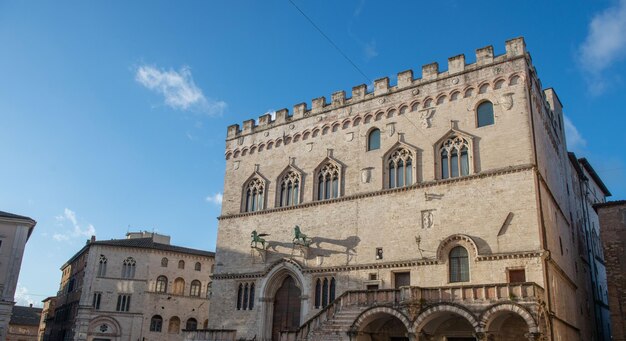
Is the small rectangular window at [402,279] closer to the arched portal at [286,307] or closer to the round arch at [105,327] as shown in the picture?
the arched portal at [286,307]

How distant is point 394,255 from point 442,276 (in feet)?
8.70

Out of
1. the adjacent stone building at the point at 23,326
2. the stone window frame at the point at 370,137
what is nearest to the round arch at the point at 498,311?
the stone window frame at the point at 370,137

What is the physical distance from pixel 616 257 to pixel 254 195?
64.9 feet

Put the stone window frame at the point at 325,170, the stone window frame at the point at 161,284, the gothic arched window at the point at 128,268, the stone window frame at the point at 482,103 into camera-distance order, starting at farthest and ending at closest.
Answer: the stone window frame at the point at 161,284
the gothic arched window at the point at 128,268
the stone window frame at the point at 325,170
the stone window frame at the point at 482,103

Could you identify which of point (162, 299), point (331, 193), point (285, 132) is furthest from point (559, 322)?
point (162, 299)

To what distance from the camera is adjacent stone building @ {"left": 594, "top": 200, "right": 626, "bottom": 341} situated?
2658cm

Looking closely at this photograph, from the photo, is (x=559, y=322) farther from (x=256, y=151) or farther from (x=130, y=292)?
(x=130, y=292)

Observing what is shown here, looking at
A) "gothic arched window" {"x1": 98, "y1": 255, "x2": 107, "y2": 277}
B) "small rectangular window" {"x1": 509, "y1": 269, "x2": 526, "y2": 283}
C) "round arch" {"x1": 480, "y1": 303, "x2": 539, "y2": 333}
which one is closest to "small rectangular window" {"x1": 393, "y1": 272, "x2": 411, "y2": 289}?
"small rectangular window" {"x1": 509, "y1": 269, "x2": 526, "y2": 283}

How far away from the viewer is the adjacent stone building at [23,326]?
66.2m

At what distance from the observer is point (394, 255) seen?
25.3 metres

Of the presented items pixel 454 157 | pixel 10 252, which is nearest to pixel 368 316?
pixel 454 157

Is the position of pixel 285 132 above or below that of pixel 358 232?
above

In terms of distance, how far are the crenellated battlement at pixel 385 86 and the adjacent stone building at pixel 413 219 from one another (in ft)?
0.24

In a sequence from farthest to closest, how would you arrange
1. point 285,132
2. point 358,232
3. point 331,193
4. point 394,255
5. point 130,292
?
point 130,292
point 285,132
point 331,193
point 358,232
point 394,255
